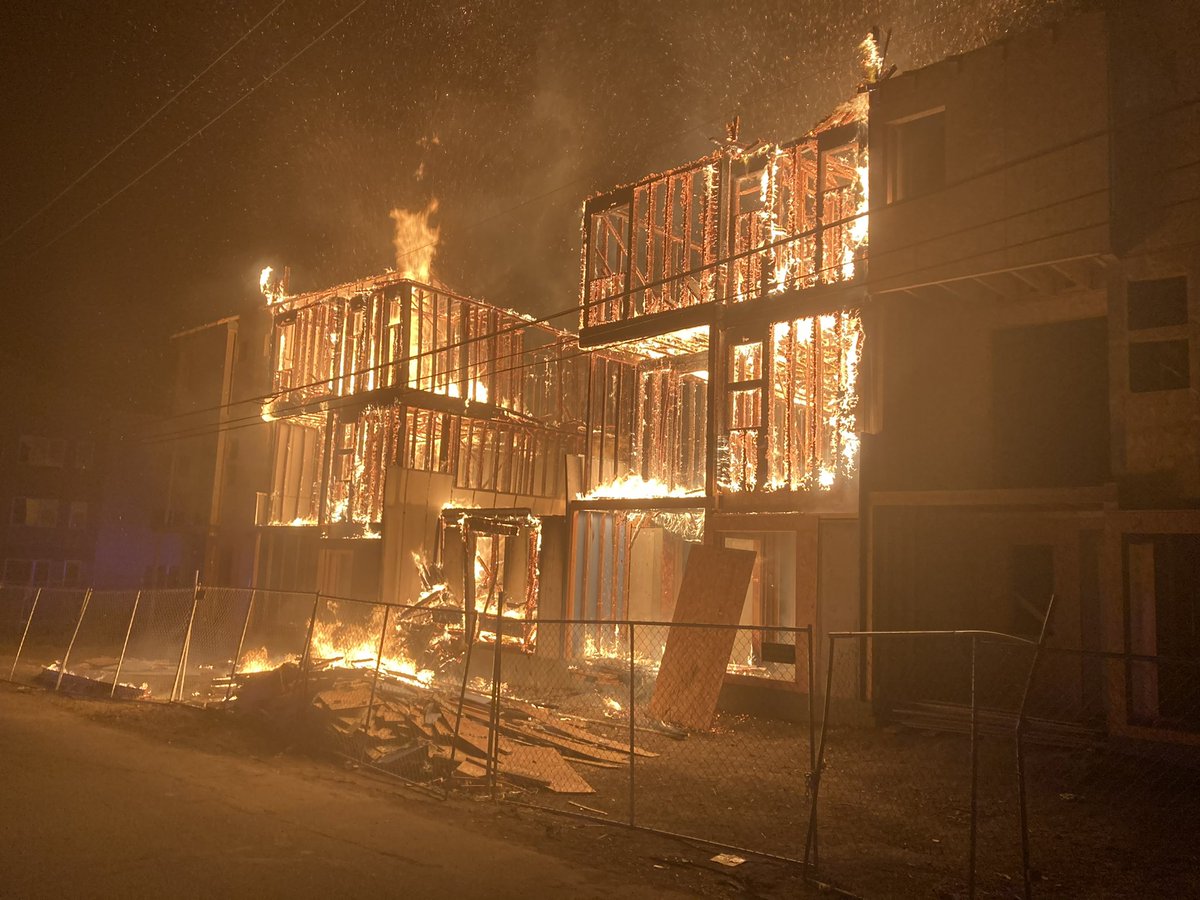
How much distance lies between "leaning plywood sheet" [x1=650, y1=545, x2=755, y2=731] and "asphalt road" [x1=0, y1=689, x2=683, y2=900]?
5722mm

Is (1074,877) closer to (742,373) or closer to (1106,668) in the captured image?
(1106,668)

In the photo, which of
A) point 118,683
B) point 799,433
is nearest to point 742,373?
point 799,433

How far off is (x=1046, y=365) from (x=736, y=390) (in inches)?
210

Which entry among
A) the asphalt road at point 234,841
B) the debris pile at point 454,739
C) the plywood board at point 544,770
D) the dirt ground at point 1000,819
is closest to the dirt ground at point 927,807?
the dirt ground at point 1000,819

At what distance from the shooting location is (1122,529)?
11133mm

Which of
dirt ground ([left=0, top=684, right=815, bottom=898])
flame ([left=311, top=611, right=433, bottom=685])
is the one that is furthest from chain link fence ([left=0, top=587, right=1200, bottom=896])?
flame ([left=311, top=611, right=433, bottom=685])

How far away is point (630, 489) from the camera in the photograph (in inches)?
752

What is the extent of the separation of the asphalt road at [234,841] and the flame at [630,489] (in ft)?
33.0

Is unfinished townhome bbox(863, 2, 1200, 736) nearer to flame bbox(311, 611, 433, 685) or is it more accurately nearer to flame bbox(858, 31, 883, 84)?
flame bbox(858, 31, 883, 84)

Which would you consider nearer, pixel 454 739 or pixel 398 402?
pixel 454 739

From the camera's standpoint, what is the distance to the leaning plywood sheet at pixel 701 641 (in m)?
13.2

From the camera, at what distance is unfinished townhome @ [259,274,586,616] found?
22250 mm

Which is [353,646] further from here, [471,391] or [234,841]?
[234,841]

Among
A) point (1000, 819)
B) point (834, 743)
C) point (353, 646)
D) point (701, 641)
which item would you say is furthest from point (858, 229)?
point (353, 646)
